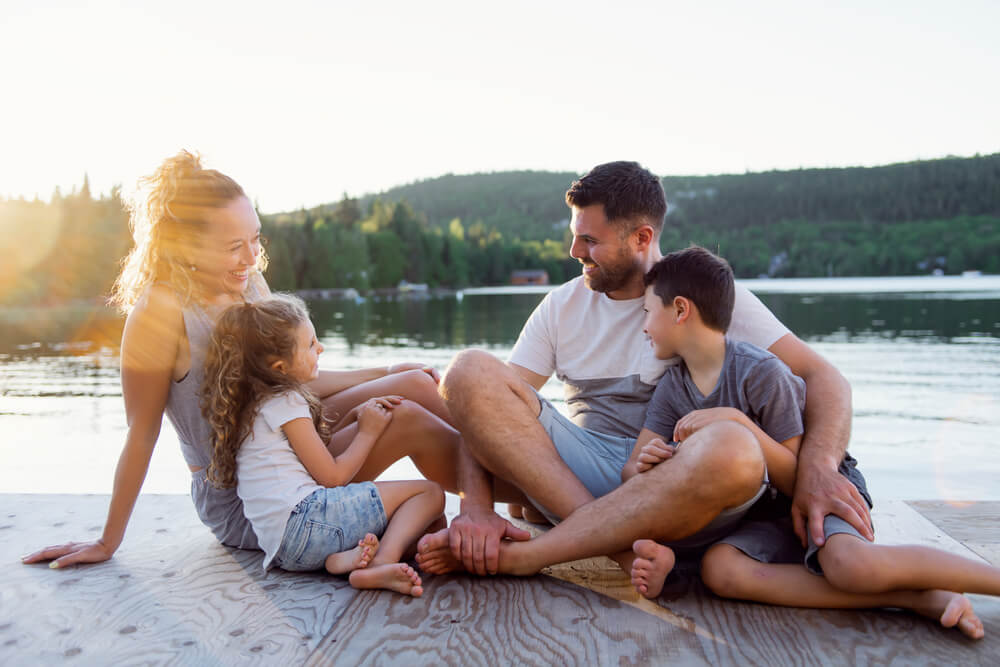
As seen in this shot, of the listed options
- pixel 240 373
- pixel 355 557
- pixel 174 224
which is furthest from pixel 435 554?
pixel 174 224

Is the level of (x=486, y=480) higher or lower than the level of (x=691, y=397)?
lower

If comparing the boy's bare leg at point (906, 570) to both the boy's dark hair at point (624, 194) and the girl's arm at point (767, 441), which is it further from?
the boy's dark hair at point (624, 194)

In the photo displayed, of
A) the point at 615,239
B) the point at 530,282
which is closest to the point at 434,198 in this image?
the point at 530,282

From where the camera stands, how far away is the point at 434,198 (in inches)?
4592

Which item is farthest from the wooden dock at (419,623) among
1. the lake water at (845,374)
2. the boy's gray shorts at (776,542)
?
the lake water at (845,374)

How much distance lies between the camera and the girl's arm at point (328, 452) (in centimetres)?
236

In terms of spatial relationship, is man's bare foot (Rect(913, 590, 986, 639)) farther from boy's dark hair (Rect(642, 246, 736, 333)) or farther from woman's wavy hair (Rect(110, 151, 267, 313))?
woman's wavy hair (Rect(110, 151, 267, 313))

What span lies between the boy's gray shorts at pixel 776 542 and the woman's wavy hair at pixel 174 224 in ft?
6.21

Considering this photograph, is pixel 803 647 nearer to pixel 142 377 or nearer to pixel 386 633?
pixel 386 633

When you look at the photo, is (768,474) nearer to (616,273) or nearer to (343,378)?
(616,273)

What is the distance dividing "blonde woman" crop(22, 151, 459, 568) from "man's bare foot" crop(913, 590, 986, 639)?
4.87 ft

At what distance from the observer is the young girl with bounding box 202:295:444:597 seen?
7.62 feet

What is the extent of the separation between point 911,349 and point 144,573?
16640mm

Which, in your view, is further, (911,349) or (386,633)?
(911,349)
